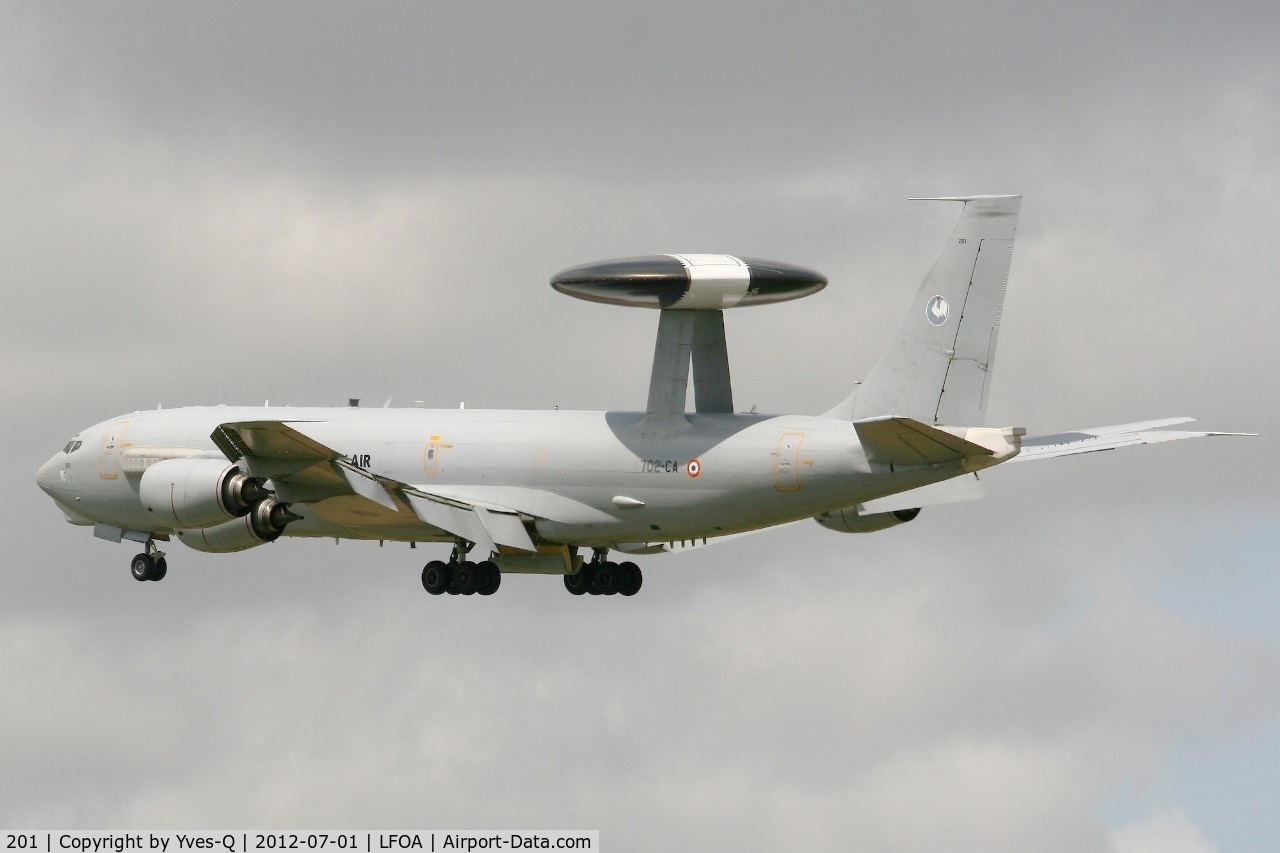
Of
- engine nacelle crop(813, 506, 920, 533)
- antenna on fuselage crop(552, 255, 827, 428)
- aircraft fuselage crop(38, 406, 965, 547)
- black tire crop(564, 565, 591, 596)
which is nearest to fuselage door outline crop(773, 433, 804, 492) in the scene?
aircraft fuselage crop(38, 406, 965, 547)

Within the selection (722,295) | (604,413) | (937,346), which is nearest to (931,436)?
(937,346)

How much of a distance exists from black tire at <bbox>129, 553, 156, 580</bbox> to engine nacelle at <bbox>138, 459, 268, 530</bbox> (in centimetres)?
846

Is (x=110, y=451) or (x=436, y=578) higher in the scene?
(x=110, y=451)

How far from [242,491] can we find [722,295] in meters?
12.2

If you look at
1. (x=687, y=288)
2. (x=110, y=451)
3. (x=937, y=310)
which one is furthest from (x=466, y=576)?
(x=937, y=310)

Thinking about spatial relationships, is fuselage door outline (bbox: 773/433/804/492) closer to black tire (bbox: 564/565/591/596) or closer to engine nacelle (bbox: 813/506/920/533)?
engine nacelle (bbox: 813/506/920/533)

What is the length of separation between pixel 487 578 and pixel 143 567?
11811 mm

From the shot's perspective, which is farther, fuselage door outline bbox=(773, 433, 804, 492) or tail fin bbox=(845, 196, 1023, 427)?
fuselage door outline bbox=(773, 433, 804, 492)

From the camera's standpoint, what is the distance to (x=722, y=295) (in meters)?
46.8

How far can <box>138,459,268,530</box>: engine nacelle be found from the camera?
4991 centimetres

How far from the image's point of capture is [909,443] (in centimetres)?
4419

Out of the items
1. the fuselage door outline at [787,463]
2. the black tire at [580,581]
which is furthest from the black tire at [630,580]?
the fuselage door outline at [787,463]

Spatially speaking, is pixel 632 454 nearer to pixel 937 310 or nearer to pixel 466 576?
pixel 466 576

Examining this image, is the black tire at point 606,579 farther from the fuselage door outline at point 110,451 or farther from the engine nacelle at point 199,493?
the fuselage door outline at point 110,451
